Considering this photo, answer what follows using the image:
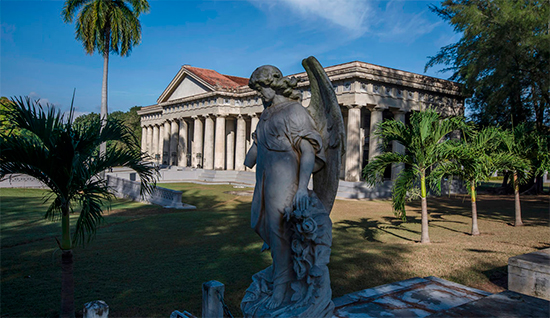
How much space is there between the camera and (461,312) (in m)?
2.74

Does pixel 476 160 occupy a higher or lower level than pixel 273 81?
lower

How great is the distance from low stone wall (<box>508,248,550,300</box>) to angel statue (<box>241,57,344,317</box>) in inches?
136

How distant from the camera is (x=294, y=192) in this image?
314 cm

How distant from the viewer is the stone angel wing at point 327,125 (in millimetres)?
3246

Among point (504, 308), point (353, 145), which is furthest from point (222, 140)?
point (504, 308)

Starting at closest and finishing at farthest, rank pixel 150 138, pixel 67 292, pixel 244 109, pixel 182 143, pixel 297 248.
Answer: pixel 297 248 → pixel 67 292 → pixel 244 109 → pixel 182 143 → pixel 150 138

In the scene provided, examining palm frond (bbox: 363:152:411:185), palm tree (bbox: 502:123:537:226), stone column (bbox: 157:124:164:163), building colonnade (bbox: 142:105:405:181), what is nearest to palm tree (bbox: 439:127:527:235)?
palm tree (bbox: 502:123:537:226)

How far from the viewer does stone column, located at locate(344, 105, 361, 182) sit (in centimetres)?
2077

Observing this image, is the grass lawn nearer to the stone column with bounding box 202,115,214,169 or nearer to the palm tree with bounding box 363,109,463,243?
the palm tree with bounding box 363,109,463,243

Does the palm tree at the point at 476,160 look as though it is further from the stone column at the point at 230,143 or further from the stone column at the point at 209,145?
the stone column at the point at 230,143

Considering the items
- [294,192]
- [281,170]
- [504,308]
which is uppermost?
[281,170]

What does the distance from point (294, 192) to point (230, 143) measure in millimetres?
30931

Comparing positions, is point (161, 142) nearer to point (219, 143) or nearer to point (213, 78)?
point (213, 78)

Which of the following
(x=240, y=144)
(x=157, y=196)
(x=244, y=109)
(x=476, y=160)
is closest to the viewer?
(x=476, y=160)
